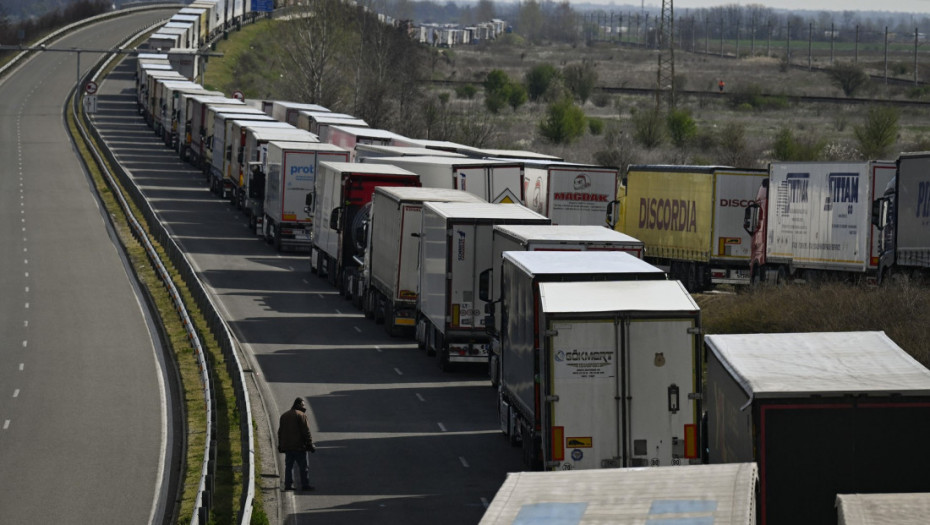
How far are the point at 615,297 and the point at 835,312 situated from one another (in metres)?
10.6

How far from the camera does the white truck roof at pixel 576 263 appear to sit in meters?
20.2

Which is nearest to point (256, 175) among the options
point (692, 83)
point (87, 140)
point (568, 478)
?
point (87, 140)

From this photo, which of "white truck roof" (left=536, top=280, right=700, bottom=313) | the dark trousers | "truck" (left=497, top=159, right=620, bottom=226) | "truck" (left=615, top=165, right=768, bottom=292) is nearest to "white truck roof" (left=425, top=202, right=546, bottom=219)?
"white truck roof" (left=536, top=280, right=700, bottom=313)

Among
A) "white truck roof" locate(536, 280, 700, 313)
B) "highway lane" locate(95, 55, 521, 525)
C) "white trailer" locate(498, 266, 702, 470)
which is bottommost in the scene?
"highway lane" locate(95, 55, 521, 525)

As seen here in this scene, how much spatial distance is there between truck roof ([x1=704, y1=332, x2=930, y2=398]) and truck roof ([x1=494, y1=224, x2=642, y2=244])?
21.2 feet

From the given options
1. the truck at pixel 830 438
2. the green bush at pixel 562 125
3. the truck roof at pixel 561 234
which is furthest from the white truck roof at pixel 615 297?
the green bush at pixel 562 125

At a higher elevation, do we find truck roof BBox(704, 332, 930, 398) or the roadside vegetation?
truck roof BBox(704, 332, 930, 398)

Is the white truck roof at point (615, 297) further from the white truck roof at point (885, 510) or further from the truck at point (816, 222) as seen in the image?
the truck at point (816, 222)

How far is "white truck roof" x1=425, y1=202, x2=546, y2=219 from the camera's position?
90.2 feet

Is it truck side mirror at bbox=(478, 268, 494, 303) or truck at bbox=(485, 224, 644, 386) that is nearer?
truck at bbox=(485, 224, 644, 386)

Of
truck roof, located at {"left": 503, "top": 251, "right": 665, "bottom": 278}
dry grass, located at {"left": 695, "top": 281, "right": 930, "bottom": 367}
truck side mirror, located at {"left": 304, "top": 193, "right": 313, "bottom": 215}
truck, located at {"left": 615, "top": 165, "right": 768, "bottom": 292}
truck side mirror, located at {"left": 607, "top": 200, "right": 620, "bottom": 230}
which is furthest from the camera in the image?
truck side mirror, located at {"left": 304, "top": 193, "right": 313, "bottom": 215}

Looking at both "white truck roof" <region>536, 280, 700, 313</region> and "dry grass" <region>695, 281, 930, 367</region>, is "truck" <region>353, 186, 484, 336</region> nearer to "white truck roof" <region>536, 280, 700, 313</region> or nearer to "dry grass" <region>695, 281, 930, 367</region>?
"dry grass" <region>695, 281, 930, 367</region>

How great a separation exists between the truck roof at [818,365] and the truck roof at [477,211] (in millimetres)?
9847

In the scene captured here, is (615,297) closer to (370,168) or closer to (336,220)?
(336,220)
